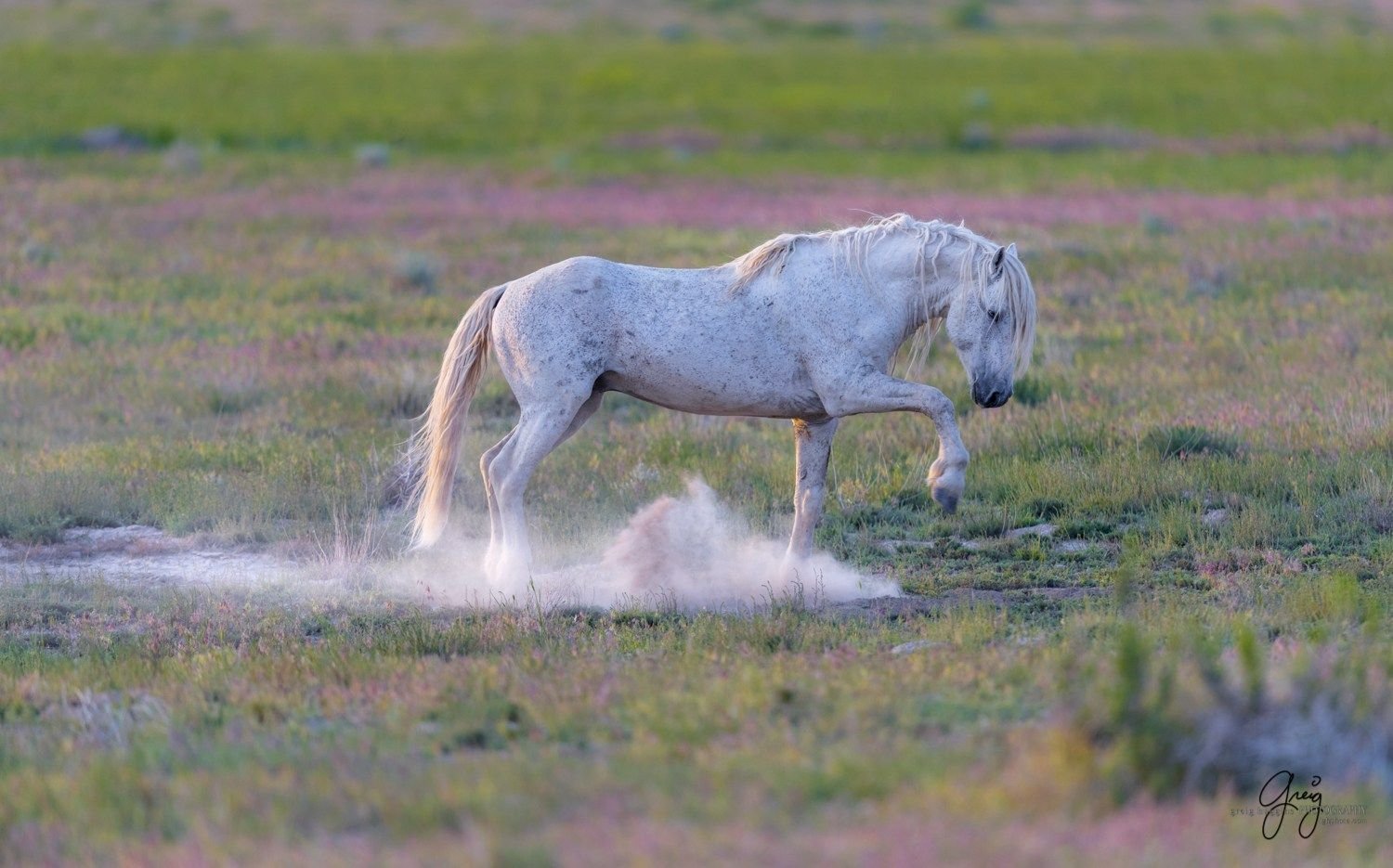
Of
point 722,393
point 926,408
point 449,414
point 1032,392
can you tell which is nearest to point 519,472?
point 449,414

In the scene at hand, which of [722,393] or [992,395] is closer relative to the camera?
[992,395]

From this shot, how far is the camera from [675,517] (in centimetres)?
873

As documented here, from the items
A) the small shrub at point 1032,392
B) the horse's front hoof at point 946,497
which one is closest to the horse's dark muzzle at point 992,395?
the horse's front hoof at point 946,497

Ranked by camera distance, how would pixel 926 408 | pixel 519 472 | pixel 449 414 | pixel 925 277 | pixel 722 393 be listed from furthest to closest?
pixel 449 414
pixel 519 472
pixel 722 393
pixel 925 277
pixel 926 408

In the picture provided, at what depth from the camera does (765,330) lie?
817cm

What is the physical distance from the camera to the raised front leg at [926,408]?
7660mm

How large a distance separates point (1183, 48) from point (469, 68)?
24.7 metres

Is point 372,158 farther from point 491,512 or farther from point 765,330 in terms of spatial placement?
point 765,330

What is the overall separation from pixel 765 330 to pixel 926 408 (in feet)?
3.16

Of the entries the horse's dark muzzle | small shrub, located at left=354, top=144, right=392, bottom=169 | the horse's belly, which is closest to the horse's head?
the horse's dark muzzle

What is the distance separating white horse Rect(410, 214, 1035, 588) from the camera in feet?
26.1

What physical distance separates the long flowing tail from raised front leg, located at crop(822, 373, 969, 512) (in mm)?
2057

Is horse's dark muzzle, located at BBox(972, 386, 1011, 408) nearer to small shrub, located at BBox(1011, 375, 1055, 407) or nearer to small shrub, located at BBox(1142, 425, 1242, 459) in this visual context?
small shrub, located at BBox(1142, 425, 1242, 459)

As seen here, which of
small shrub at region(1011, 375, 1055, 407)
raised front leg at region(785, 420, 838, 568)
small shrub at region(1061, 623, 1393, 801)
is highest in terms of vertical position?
small shrub at region(1061, 623, 1393, 801)
